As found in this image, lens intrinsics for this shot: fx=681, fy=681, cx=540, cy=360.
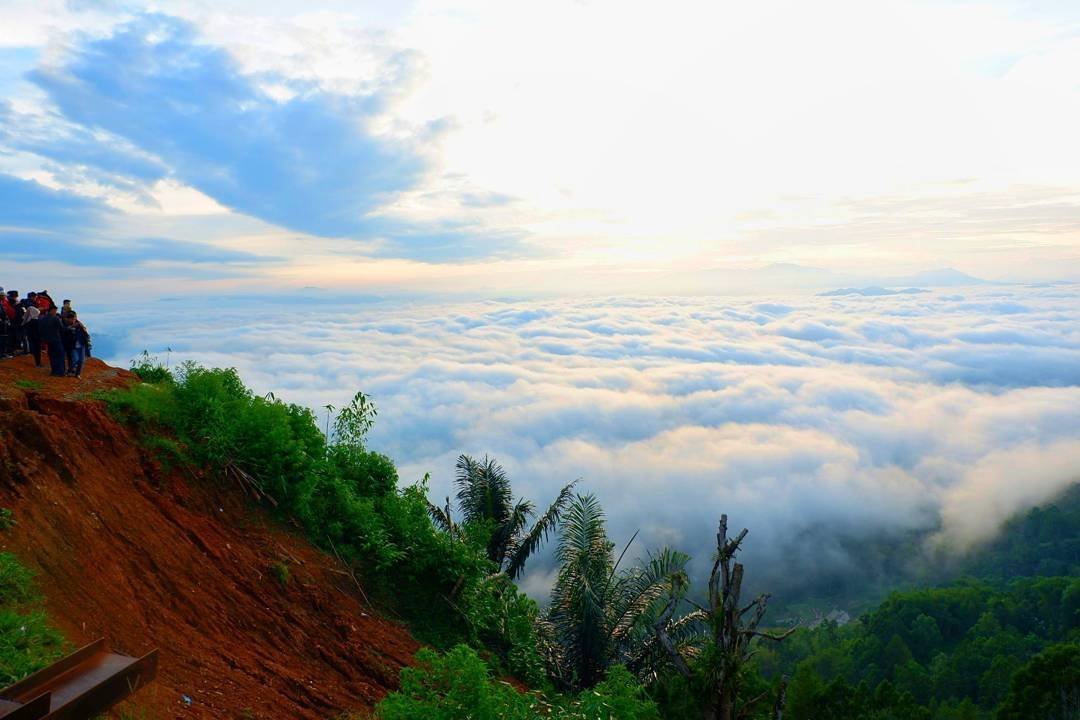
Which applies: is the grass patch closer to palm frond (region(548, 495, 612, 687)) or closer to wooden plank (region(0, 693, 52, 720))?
wooden plank (region(0, 693, 52, 720))

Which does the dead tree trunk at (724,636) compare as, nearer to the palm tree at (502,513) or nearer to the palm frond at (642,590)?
the palm frond at (642,590)

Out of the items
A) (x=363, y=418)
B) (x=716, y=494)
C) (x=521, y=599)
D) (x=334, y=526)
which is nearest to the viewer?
(x=334, y=526)

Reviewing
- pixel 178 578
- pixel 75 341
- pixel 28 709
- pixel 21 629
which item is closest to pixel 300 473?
pixel 178 578

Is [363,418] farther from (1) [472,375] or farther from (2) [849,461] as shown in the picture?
(2) [849,461]

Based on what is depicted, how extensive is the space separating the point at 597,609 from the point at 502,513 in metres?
5.64

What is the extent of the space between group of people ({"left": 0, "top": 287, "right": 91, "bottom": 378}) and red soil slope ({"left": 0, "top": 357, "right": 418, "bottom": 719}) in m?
1.38

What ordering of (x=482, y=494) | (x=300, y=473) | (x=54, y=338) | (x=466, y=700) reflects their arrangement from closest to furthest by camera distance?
(x=466, y=700) < (x=300, y=473) < (x=54, y=338) < (x=482, y=494)

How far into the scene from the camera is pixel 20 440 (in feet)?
28.2

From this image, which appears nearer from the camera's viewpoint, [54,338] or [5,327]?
[54,338]

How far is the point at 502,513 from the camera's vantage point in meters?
20.8

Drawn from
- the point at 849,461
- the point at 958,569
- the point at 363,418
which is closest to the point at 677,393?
the point at 849,461

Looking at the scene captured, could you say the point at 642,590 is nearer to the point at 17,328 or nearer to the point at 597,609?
the point at 597,609

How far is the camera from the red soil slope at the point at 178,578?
716 cm

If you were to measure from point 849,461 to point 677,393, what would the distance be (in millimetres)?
48889
